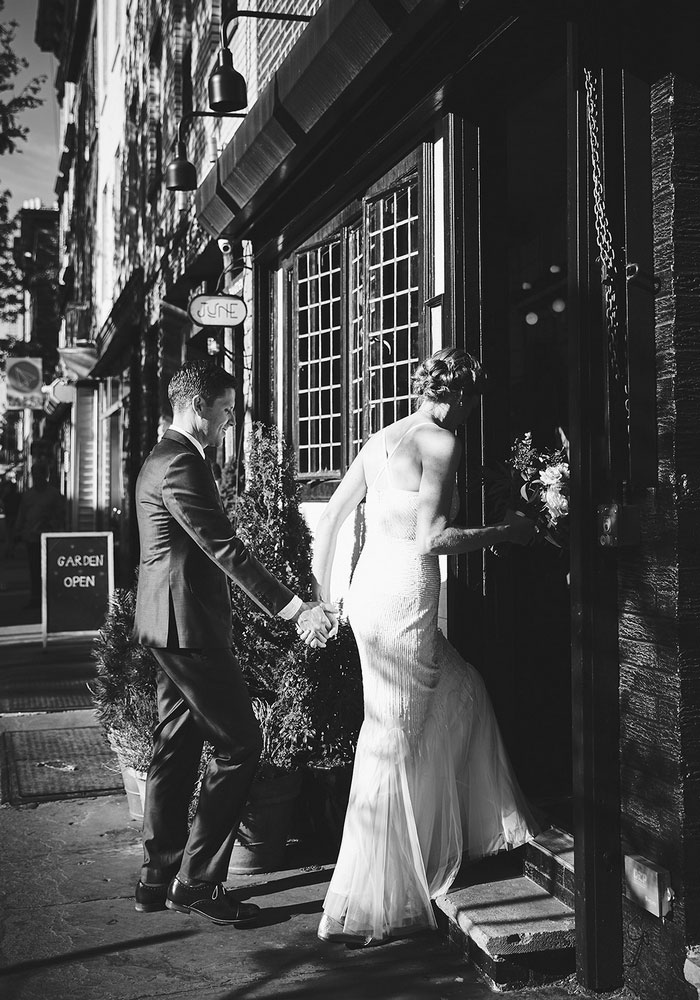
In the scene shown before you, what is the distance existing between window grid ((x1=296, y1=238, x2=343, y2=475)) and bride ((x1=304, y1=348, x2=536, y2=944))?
2750mm

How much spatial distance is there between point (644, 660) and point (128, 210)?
15299mm

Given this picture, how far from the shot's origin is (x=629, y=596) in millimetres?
3727

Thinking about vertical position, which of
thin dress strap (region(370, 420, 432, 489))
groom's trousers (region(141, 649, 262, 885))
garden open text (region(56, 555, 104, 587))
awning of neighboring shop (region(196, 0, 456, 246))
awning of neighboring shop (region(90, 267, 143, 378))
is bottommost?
groom's trousers (region(141, 649, 262, 885))

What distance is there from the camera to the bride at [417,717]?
4215 millimetres

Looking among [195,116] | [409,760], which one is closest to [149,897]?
[409,760]

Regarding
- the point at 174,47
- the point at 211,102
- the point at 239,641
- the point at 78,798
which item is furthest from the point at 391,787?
the point at 174,47

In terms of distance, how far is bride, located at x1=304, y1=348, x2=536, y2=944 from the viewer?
421 cm

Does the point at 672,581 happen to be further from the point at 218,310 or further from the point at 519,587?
the point at 218,310

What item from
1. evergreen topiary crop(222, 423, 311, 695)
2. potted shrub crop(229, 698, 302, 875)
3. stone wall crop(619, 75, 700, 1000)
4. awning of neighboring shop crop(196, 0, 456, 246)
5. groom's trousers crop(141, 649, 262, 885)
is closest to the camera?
stone wall crop(619, 75, 700, 1000)

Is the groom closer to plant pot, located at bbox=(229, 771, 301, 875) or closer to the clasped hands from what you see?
Answer: the clasped hands

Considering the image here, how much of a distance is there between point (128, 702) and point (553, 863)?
2.53 meters

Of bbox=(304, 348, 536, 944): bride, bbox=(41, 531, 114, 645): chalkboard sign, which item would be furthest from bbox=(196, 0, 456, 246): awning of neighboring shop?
bbox=(41, 531, 114, 645): chalkboard sign

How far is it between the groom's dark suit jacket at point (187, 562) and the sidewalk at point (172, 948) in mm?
1154

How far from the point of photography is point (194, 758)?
471 centimetres
